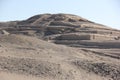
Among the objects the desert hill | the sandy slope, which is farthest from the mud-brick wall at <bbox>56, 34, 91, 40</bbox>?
the sandy slope

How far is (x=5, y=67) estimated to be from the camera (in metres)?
17.0

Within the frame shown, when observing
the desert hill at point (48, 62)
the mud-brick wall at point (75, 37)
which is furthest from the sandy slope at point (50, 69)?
the mud-brick wall at point (75, 37)

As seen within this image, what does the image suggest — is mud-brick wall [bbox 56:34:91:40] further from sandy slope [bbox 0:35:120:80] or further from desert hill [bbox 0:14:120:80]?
sandy slope [bbox 0:35:120:80]

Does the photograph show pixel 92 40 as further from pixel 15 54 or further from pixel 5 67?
pixel 5 67

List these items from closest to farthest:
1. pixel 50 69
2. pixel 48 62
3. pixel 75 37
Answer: pixel 50 69, pixel 48 62, pixel 75 37

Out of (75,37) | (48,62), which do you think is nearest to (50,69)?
(48,62)

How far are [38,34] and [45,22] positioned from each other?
218 inches

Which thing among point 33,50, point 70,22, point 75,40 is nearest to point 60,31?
point 70,22

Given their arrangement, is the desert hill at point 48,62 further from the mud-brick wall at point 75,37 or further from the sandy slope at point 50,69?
the mud-brick wall at point 75,37

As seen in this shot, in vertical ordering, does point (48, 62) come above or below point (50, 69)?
above

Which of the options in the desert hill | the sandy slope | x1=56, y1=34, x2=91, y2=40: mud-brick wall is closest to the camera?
the sandy slope

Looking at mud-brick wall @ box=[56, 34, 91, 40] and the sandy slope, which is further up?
the sandy slope

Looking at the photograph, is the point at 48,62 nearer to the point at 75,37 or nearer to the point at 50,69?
the point at 50,69

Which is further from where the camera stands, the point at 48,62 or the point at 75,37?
the point at 75,37
